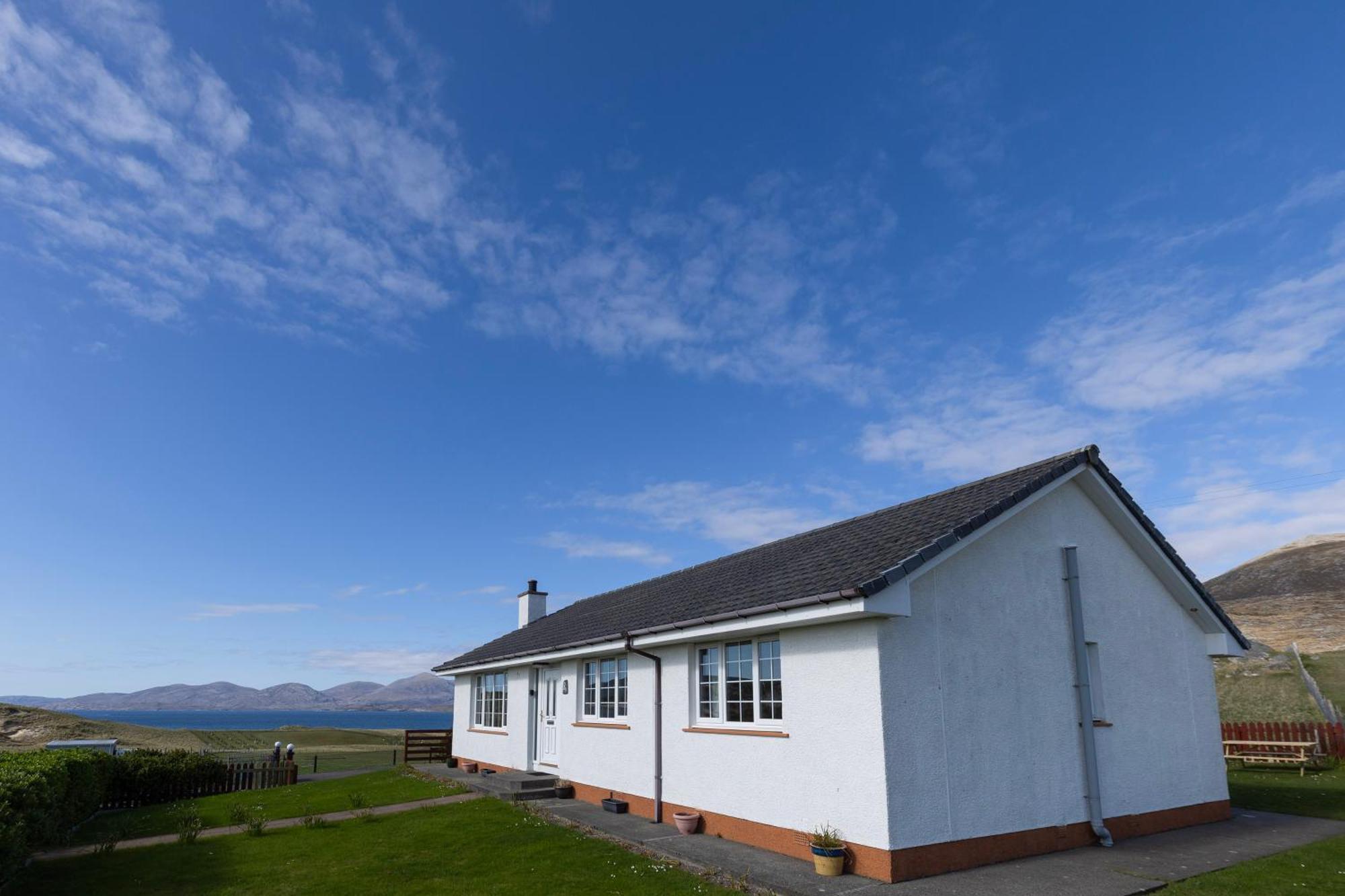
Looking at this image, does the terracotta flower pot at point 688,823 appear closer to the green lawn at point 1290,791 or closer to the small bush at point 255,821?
the small bush at point 255,821

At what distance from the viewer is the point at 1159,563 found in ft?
45.2

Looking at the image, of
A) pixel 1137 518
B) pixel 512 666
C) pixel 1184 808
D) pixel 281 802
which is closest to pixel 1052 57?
pixel 1137 518

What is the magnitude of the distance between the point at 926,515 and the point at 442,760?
77.8 ft

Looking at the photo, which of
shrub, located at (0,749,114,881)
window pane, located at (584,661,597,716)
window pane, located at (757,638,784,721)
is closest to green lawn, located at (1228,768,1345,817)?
window pane, located at (757,638,784,721)

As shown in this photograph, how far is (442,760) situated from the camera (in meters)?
28.9

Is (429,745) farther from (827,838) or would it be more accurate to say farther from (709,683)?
(827,838)

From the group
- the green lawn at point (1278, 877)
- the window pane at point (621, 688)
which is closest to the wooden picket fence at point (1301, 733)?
the green lawn at point (1278, 877)

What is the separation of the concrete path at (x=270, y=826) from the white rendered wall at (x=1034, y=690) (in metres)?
11.4

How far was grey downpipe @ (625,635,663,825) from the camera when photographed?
1345 cm

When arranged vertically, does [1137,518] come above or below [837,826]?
above

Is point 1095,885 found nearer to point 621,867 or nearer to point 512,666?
point 621,867

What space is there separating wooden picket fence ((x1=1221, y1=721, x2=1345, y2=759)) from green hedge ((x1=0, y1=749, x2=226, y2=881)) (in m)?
28.5

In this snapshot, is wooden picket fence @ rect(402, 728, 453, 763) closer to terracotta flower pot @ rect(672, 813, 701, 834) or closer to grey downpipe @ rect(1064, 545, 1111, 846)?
terracotta flower pot @ rect(672, 813, 701, 834)

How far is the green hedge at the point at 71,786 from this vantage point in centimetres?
920
